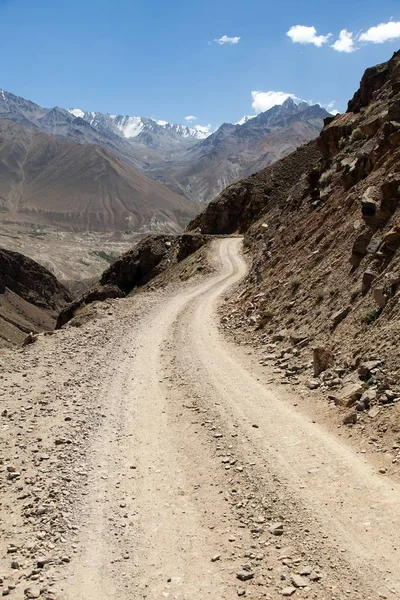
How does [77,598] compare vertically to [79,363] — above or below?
below

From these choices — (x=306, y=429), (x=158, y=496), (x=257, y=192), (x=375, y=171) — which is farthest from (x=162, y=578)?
(x=257, y=192)

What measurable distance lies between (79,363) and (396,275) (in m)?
9.18

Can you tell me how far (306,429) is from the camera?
980 centimetres

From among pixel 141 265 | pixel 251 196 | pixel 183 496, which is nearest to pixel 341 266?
pixel 183 496

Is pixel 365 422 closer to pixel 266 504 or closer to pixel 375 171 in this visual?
pixel 266 504

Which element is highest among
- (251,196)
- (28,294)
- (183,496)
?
(28,294)

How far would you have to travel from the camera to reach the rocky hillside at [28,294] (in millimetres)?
96250

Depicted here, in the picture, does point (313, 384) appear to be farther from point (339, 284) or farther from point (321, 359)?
point (339, 284)

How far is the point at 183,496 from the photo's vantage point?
26.2ft

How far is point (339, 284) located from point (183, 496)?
887 cm

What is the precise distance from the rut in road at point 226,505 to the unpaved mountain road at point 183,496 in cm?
2

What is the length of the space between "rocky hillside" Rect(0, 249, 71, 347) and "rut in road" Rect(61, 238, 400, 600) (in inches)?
3193

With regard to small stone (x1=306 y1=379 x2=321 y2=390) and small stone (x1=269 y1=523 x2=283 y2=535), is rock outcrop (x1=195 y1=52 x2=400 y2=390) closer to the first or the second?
small stone (x1=306 y1=379 x2=321 y2=390)

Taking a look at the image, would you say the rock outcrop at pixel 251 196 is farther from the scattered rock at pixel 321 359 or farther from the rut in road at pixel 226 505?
the rut in road at pixel 226 505
